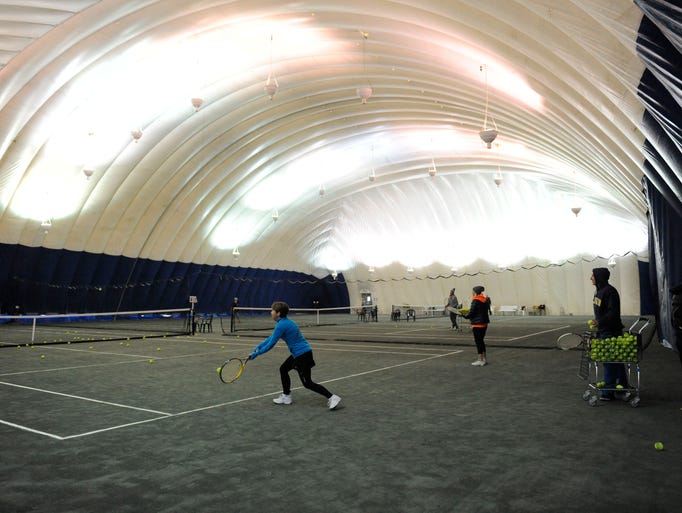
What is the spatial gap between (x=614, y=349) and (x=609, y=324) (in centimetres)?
63

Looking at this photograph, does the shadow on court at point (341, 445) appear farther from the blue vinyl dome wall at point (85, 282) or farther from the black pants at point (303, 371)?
the blue vinyl dome wall at point (85, 282)

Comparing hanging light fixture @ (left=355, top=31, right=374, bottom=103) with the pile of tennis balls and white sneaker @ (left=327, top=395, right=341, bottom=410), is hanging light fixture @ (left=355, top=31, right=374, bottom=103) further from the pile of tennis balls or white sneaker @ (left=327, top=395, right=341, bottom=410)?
white sneaker @ (left=327, top=395, right=341, bottom=410)

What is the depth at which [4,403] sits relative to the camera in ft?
24.2

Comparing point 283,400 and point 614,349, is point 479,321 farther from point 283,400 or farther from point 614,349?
point 283,400

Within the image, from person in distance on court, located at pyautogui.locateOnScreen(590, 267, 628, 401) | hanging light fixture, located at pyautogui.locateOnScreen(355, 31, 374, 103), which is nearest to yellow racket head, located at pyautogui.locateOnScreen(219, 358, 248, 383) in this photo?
person in distance on court, located at pyautogui.locateOnScreen(590, 267, 628, 401)

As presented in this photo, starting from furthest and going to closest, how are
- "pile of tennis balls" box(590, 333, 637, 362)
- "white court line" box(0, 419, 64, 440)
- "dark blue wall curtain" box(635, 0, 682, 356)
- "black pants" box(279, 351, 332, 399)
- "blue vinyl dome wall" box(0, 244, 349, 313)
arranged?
"blue vinyl dome wall" box(0, 244, 349, 313), "black pants" box(279, 351, 332, 399), "pile of tennis balls" box(590, 333, 637, 362), "white court line" box(0, 419, 64, 440), "dark blue wall curtain" box(635, 0, 682, 356)

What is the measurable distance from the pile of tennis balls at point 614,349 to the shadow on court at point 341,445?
67cm

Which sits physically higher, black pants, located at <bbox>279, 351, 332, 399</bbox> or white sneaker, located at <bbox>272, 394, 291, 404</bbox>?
black pants, located at <bbox>279, 351, 332, 399</bbox>

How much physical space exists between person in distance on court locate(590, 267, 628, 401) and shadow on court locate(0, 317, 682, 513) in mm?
500

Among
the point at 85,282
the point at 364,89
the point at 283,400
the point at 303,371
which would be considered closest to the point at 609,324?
the point at 303,371

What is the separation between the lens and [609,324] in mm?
7676

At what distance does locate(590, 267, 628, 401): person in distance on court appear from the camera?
24.6ft

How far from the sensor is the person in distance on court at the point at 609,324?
7.51 m

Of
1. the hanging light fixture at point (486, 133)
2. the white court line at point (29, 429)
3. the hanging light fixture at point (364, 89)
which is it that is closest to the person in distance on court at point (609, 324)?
the white court line at point (29, 429)
